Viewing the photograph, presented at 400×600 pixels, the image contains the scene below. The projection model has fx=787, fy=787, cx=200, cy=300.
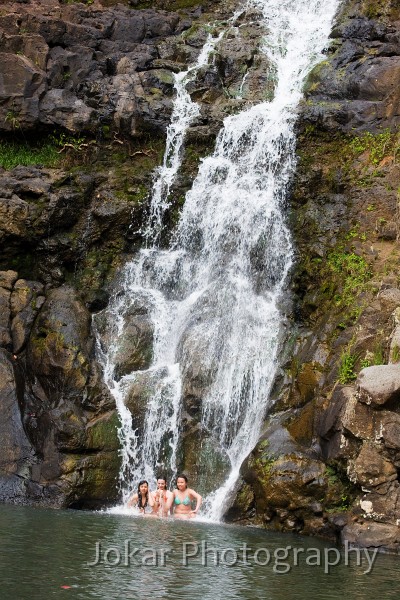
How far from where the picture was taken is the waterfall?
1678 centimetres

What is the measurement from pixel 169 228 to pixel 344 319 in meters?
6.53

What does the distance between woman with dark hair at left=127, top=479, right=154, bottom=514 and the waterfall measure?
A: 1.05 metres

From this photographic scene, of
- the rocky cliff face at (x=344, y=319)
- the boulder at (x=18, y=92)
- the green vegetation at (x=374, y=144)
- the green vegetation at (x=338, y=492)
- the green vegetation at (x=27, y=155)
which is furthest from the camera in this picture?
the boulder at (x=18, y=92)

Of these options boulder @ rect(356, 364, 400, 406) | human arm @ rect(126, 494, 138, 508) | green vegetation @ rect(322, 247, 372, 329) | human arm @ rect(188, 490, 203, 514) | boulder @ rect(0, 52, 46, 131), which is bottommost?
human arm @ rect(126, 494, 138, 508)

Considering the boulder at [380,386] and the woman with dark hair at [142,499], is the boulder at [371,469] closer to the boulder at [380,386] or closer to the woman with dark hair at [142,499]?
the boulder at [380,386]

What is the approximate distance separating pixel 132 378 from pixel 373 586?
30.7 ft

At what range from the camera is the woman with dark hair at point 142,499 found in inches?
598

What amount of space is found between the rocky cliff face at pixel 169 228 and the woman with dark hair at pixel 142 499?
3.54 feet

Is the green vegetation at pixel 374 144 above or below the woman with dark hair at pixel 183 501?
above

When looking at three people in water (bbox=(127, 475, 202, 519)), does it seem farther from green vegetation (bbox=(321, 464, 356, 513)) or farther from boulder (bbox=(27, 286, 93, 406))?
boulder (bbox=(27, 286, 93, 406))

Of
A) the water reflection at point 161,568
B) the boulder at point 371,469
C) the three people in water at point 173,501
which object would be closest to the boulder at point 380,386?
the boulder at point 371,469

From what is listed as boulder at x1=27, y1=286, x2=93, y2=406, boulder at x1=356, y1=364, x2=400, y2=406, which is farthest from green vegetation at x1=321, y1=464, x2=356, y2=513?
boulder at x1=27, y1=286, x2=93, y2=406

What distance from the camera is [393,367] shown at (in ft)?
43.5

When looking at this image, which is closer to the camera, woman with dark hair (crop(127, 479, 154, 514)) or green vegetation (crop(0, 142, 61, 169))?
woman with dark hair (crop(127, 479, 154, 514))
